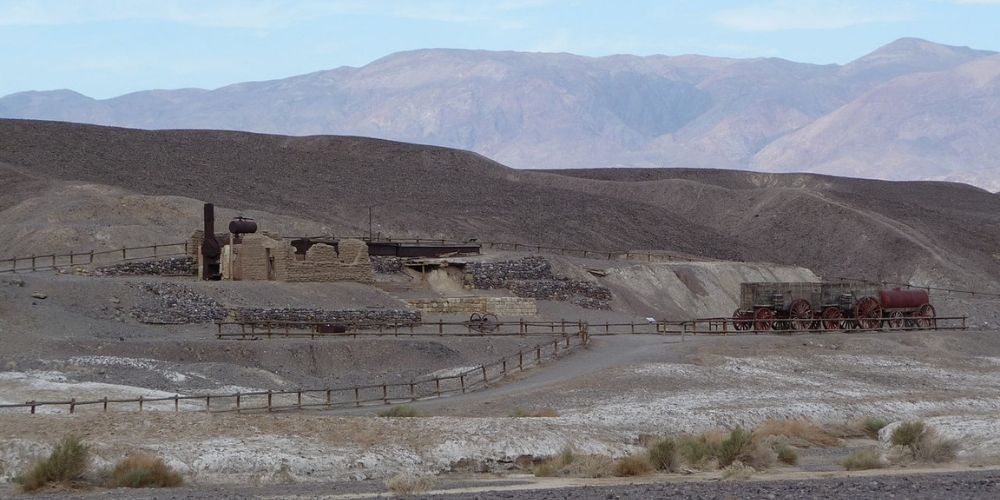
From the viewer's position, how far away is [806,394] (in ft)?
131

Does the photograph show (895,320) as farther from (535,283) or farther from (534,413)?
(534,413)

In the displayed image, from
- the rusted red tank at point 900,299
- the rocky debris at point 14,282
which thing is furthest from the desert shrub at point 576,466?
the rusted red tank at point 900,299

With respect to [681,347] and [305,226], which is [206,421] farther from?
[305,226]

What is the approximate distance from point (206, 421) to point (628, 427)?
31.6 feet

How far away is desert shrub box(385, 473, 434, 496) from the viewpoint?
24.3 meters

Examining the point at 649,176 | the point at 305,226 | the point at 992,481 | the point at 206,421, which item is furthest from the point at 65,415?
the point at 649,176

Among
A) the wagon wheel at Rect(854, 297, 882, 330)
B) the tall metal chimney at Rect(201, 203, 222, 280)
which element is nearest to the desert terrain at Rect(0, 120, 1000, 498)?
the tall metal chimney at Rect(201, 203, 222, 280)

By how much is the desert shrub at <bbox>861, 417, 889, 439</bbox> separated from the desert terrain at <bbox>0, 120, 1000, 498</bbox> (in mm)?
217

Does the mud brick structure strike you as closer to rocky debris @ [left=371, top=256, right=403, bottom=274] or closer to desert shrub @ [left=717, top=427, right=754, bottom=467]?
rocky debris @ [left=371, top=256, right=403, bottom=274]

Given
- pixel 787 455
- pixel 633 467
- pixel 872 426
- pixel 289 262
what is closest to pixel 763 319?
pixel 289 262

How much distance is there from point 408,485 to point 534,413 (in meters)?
10.1

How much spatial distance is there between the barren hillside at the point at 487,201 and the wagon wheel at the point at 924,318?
36.3 meters

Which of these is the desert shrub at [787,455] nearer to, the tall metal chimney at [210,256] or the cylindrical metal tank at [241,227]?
the tall metal chimney at [210,256]

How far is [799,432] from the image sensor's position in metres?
33.8
